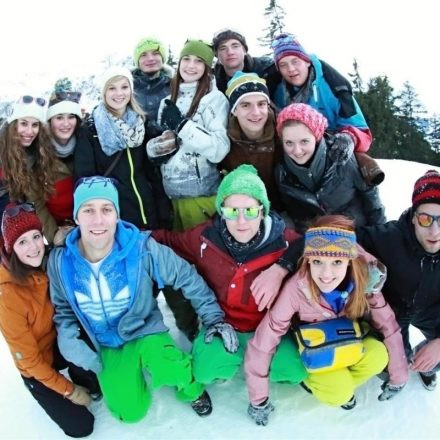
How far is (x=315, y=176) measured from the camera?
3.62 meters

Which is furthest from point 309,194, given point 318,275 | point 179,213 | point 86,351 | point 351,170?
point 86,351

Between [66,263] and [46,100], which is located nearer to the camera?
[66,263]

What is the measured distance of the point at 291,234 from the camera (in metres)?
3.48

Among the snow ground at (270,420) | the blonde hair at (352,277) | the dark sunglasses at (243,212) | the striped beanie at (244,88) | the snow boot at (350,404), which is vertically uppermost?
the striped beanie at (244,88)

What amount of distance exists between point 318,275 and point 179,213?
5.07ft

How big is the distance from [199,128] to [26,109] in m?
1.44

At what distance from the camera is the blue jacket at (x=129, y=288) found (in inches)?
124

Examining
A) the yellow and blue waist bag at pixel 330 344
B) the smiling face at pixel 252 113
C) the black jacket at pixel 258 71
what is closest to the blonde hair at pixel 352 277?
the yellow and blue waist bag at pixel 330 344

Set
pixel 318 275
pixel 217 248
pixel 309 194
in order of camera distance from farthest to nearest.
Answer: pixel 309 194
pixel 217 248
pixel 318 275

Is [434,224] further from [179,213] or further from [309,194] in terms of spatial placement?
[179,213]

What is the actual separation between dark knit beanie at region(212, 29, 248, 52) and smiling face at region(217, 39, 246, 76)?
0.10 feet

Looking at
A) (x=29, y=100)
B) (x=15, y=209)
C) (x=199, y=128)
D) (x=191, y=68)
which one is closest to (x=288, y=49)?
(x=191, y=68)

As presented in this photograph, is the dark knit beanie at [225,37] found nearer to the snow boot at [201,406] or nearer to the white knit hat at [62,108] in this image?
the white knit hat at [62,108]

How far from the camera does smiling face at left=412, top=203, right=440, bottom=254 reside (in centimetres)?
299
